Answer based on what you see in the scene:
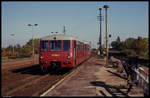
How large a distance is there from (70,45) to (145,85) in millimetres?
8980

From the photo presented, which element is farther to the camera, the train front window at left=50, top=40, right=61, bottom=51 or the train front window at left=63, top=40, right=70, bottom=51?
the train front window at left=50, top=40, right=61, bottom=51

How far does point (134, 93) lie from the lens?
27.0 ft

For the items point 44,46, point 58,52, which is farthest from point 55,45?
point 44,46

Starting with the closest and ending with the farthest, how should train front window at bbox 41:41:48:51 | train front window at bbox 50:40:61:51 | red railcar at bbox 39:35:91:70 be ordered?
red railcar at bbox 39:35:91:70, train front window at bbox 50:40:61:51, train front window at bbox 41:41:48:51

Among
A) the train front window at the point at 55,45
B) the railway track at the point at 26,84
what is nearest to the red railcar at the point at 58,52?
the train front window at the point at 55,45

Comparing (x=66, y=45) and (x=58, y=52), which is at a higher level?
(x=66, y=45)

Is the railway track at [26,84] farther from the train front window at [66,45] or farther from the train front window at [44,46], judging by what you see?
the train front window at [44,46]

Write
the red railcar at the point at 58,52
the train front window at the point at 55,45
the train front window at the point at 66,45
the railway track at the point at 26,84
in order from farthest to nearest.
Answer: the train front window at the point at 55,45, the train front window at the point at 66,45, the red railcar at the point at 58,52, the railway track at the point at 26,84

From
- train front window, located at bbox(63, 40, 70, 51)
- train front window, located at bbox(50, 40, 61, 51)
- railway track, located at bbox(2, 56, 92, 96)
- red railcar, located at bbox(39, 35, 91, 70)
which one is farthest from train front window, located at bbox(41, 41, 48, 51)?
railway track, located at bbox(2, 56, 92, 96)

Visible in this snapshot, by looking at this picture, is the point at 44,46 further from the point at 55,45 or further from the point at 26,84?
the point at 26,84

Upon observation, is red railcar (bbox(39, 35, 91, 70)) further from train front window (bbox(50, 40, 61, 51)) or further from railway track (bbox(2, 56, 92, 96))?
railway track (bbox(2, 56, 92, 96))

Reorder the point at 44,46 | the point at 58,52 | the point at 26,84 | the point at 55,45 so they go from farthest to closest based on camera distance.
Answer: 1. the point at 44,46
2. the point at 55,45
3. the point at 58,52
4. the point at 26,84

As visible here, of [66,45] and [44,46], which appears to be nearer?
[66,45]

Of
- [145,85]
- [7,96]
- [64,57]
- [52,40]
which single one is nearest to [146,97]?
[145,85]
